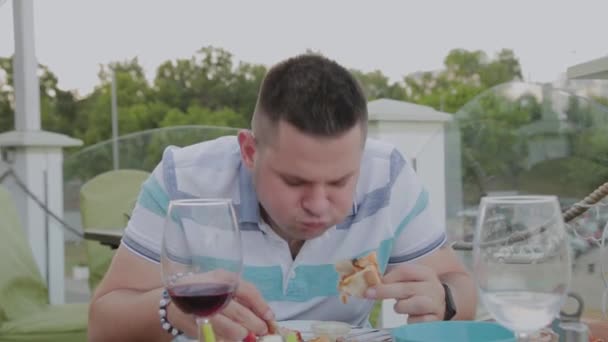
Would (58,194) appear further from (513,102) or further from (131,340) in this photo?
(131,340)

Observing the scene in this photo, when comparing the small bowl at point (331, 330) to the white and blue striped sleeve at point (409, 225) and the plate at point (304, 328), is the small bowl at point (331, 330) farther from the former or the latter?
the white and blue striped sleeve at point (409, 225)


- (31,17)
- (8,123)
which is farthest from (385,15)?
(31,17)

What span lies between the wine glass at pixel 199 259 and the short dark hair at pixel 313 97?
39 cm

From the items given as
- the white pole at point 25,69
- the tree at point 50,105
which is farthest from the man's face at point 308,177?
the tree at point 50,105

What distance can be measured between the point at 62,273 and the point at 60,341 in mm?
2006

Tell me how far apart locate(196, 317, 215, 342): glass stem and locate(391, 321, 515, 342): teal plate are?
0.25 metres

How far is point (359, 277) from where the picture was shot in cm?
137

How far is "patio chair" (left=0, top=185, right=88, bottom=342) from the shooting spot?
9.99 ft

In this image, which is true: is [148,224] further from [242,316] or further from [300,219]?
[242,316]

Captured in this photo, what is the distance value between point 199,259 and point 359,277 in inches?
14.4

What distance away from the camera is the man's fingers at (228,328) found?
1233mm

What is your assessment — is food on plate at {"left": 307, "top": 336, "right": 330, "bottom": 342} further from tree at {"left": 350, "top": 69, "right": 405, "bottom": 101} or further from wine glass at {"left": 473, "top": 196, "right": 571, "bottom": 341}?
tree at {"left": 350, "top": 69, "right": 405, "bottom": 101}

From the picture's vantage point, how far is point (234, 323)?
1.24m

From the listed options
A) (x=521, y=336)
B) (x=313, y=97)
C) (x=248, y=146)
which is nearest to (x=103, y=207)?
(x=248, y=146)
